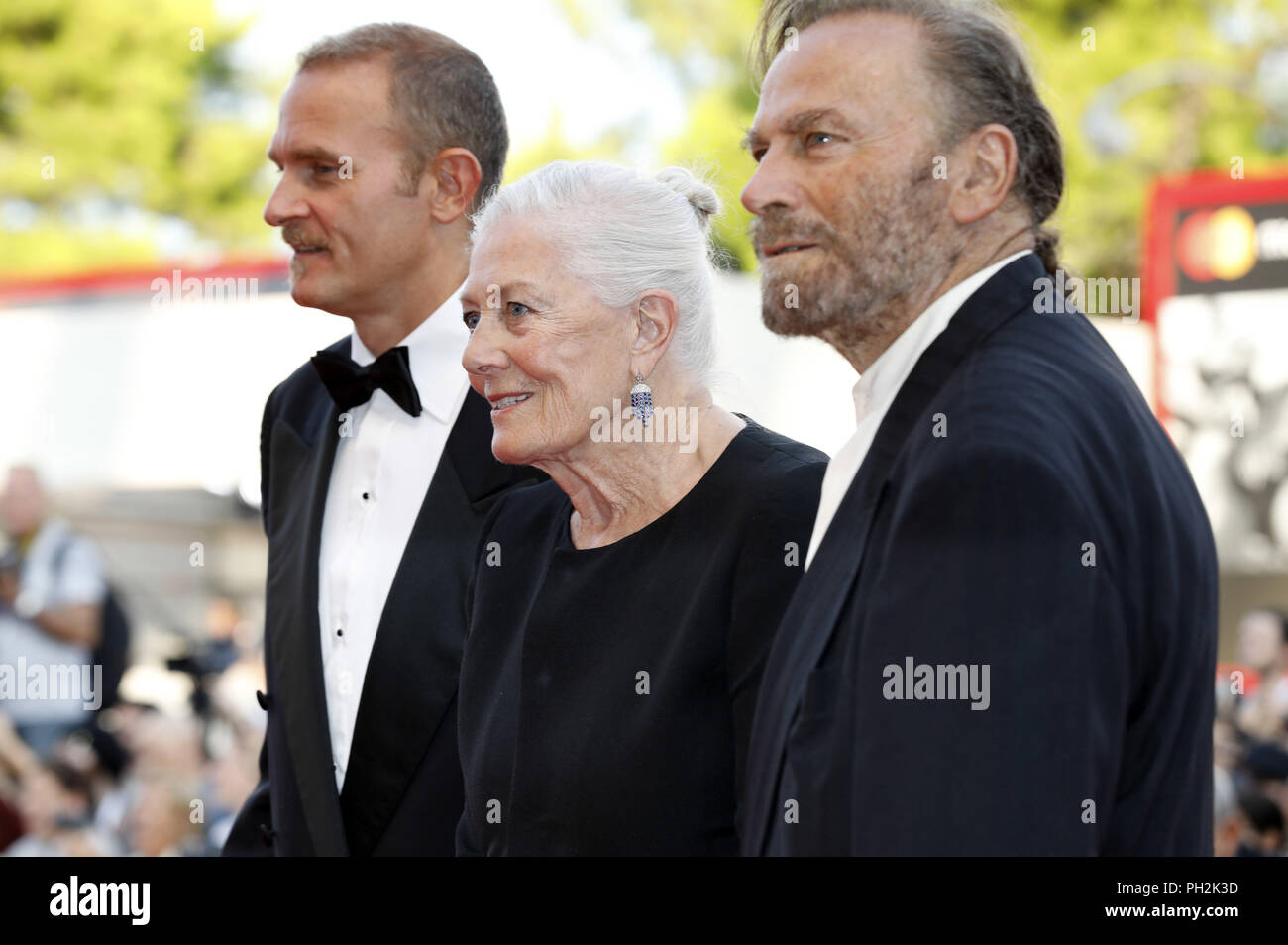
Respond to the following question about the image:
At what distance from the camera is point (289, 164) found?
3.18 meters

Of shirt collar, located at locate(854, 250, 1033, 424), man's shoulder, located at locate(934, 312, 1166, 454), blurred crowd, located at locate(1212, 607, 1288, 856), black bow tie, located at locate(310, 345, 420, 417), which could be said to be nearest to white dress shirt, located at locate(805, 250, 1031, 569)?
shirt collar, located at locate(854, 250, 1033, 424)

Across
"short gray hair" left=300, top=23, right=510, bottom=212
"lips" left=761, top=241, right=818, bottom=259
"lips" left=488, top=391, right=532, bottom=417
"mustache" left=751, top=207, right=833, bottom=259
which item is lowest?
"lips" left=488, top=391, right=532, bottom=417

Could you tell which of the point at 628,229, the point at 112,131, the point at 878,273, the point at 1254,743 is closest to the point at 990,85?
the point at 878,273

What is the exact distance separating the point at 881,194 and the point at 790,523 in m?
0.54

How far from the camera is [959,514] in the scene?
65.5 inches

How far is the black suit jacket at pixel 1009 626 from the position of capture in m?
1.61

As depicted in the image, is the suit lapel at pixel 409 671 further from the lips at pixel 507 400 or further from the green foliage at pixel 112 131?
the green foliage at pixel 112 131

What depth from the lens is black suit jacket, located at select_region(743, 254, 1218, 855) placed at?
5.29 feet

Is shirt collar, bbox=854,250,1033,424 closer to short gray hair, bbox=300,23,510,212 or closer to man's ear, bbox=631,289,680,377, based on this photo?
man's ear, bbox=631,289,680,377

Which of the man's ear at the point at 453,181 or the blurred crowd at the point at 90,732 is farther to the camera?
the blurred crowd at the point at 90,732

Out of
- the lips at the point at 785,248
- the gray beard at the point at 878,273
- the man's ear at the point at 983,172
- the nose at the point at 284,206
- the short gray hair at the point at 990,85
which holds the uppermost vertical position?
the nose at the point at 284,206

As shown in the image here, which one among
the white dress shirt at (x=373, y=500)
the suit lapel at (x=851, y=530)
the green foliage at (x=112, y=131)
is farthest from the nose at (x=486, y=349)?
the green foliage at (x=112, y=131)

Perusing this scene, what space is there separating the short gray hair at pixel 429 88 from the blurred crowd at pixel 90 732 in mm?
3065
